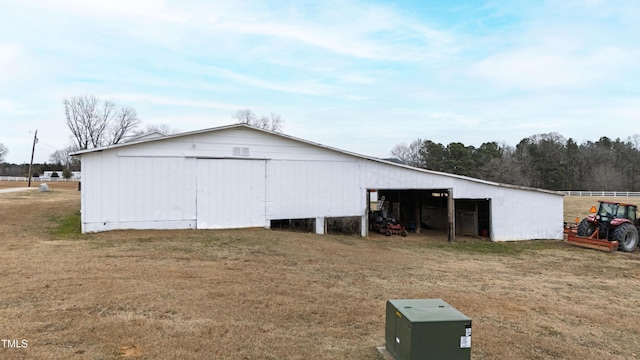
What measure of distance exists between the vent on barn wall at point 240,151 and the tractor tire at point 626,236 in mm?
14666

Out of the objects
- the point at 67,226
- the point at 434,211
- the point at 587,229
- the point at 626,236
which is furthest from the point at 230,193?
the point at 626,236

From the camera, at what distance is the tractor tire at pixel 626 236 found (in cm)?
1558

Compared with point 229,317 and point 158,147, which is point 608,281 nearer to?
point 229,317

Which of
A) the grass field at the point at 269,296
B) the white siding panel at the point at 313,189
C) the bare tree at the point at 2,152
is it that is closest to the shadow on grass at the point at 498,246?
the grass field at the point at 269,296

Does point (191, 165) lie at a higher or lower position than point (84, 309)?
higher

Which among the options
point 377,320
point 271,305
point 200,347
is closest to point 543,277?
point 377,320

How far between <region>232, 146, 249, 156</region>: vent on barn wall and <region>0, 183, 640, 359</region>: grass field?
3.04 m

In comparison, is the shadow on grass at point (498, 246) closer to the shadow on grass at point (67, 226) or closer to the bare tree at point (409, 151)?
the shadow on grass at point (67, 226)

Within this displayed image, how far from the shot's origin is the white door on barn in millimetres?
14562

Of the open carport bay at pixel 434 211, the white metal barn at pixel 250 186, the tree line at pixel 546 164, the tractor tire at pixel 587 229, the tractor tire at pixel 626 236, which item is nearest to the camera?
the white metal barn at pixel 250 186

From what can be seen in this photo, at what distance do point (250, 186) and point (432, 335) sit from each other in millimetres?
11668

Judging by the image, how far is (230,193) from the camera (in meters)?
14.9

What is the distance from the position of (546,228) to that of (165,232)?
16912 millimetres

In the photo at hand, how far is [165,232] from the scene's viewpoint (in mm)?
13562
